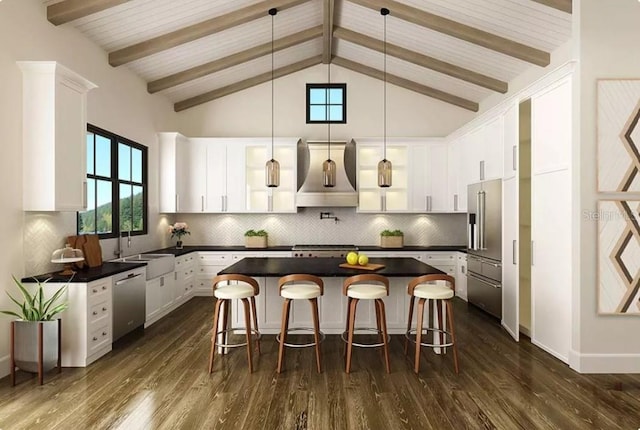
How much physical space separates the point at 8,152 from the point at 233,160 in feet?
13.1

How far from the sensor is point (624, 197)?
149 inches

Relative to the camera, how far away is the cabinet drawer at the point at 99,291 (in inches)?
156

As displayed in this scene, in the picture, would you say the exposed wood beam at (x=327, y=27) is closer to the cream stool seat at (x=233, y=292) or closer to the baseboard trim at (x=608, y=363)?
the cream stool seat at (x=233, y=292)

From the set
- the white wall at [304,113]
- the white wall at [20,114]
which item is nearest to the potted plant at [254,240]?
the white wall at [304,113]

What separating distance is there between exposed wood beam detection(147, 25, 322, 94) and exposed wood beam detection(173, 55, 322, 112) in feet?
3.57

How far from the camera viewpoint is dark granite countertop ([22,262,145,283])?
386 cm

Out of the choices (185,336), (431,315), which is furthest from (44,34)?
(431,315)

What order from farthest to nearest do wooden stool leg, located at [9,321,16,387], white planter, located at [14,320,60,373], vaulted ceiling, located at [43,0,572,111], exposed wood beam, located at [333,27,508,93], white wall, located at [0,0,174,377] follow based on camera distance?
exposed wood beam, located at [333,27,508,93] < vaulted ceiling, located at [43,0,572,111] < white wall, located at [0,0,174,377] < white planter, located at [14,320,60,373] < wooden stool leg, located at [9,321,16,387]

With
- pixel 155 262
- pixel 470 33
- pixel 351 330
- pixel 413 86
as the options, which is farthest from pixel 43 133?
pixel 413 86

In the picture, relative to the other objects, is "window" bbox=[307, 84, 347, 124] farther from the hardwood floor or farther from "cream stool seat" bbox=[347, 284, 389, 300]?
the hardwood floor

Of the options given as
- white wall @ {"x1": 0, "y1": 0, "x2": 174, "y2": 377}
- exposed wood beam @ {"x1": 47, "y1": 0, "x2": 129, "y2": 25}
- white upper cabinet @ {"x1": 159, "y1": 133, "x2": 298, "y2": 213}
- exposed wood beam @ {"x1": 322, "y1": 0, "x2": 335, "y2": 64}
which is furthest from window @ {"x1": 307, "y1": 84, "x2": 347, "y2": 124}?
exposed wood beam @ {"x1": 47, "y1": 0, "x2": 129, "y2": 25}

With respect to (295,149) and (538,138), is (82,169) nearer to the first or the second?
(295,149)

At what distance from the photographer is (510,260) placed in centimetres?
498

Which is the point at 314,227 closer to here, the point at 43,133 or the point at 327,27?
the point at 327,27
